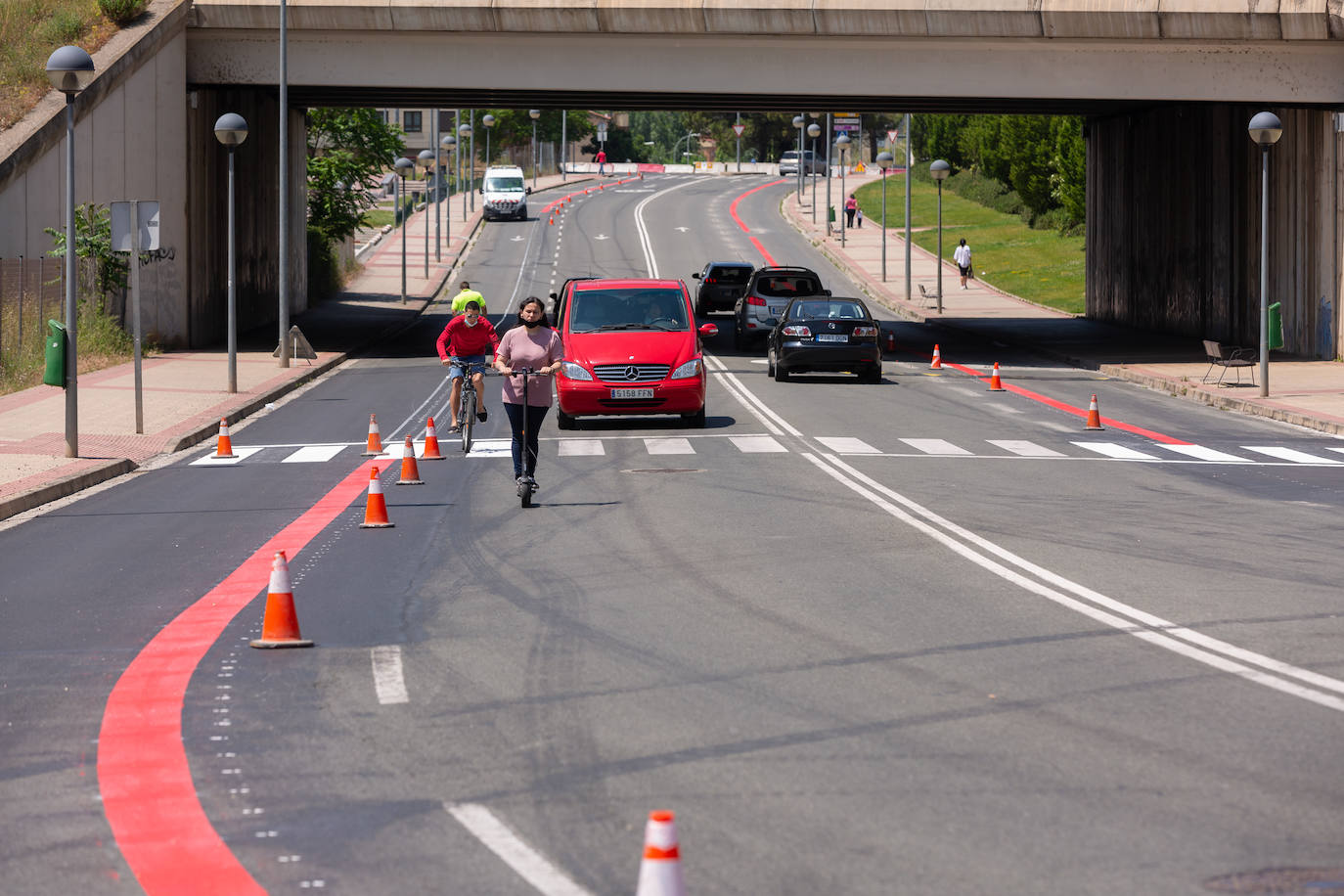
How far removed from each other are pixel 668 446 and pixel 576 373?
234 cm

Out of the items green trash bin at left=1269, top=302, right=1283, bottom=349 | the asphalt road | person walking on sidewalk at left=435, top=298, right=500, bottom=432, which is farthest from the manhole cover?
green trash bin at left=1269, top=302, right=1283, bottom=349

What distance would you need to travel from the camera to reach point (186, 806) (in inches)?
260

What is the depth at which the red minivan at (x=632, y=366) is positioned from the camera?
907 inches

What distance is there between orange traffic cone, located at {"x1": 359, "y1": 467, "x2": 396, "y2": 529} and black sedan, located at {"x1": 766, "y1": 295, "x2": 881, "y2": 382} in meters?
17.3

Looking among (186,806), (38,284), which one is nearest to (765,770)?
(186,806)

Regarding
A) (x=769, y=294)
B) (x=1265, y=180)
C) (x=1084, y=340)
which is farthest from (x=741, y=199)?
(x=1265, y=180)

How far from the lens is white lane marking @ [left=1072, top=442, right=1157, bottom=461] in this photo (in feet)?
67.5

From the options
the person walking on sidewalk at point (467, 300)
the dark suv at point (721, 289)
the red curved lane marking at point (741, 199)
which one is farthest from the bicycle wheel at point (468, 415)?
the red curved lane marking at point (741, 199)

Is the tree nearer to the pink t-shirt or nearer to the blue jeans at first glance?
the pink t-shirt

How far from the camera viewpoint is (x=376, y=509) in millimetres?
14484

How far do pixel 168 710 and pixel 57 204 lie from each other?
27.8m

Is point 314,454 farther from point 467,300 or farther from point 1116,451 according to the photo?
point 1116,451

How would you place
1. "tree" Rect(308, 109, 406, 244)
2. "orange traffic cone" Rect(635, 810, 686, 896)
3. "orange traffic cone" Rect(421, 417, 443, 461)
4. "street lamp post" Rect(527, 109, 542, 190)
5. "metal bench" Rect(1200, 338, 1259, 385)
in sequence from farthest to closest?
1. "street lamp post" Rect(527, 109, 542, 190)
2. "tree" Rect(308, 109, 406, 244)
3. "metal bench" Rect(1200, 338, 1259, 385)
4. "orange traffic cone" Rect(421, 417, 443, 461)
5. "orange traffic cone" Rect(635, 810, 686, 896)

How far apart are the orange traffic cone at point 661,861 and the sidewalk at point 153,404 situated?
1272 centimetres
